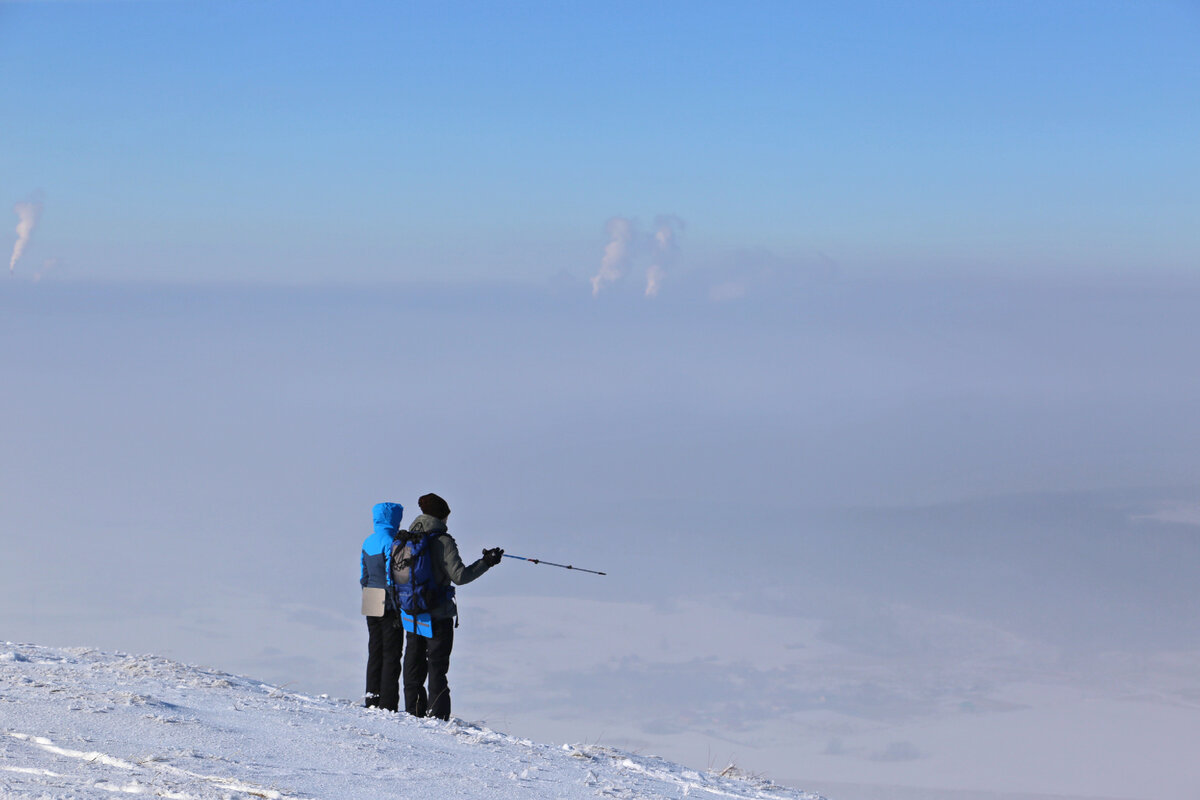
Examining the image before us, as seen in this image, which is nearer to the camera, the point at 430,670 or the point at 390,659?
the point at 430,670

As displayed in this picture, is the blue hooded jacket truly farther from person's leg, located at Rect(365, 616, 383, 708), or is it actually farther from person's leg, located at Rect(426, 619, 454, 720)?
person's leg, located at Rect(426, 619, 454, 720)

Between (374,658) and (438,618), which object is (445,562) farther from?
(374,658)

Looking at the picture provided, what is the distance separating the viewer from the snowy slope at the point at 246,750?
23.4ft

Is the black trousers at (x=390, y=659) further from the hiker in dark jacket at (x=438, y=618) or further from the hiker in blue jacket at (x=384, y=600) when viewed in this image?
the hiker in dark jacket at (x=438, y=618)

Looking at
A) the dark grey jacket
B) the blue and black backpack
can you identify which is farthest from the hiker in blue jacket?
the dark grey jacket

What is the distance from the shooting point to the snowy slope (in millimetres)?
7145

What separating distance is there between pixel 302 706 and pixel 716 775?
11.8ft

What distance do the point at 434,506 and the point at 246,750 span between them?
348 cm

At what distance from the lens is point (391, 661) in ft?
38.9

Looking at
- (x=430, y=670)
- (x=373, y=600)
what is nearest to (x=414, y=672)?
(x=430, y=670)

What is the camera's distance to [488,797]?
773cm

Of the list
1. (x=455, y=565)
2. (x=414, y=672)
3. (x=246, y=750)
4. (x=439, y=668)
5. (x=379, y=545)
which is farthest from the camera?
(x=379, y=545)

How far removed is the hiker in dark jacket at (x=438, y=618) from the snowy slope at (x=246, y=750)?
542 mm

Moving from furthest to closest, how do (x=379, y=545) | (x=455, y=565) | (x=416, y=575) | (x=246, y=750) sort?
(x=379, y=545), (x=416, y=575), (x=455, y=565), (x=246, y=750)
